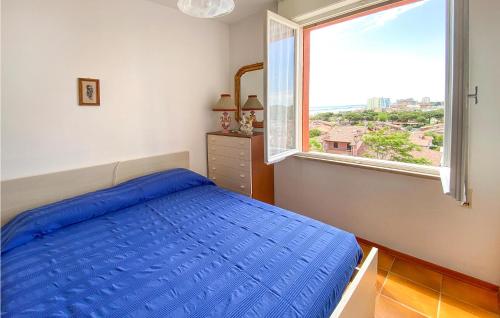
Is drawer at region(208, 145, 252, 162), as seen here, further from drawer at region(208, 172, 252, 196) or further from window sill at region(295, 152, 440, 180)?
window sill at region(295, 152, 440, 180)

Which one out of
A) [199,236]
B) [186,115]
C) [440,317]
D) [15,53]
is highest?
[15,53]

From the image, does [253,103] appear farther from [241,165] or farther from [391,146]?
[391,146]

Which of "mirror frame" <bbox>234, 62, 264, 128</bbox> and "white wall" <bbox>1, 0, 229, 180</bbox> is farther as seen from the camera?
"mirror frame" <bbox>234, 62, 264, 128</bbox>

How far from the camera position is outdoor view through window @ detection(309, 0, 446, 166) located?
198 centimetres

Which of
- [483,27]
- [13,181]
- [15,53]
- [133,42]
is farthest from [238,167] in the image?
[483,27]

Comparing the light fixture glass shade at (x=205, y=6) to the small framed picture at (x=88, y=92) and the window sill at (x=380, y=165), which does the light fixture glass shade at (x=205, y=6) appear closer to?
the small framed picture at (x=88, y=92)

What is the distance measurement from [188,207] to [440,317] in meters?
1.86

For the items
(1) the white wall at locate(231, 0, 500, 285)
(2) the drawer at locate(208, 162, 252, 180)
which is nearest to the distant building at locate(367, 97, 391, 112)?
(1) the white wall at locate(231, 0, 500, 285)

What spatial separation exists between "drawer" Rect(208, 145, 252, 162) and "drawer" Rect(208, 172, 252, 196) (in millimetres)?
227

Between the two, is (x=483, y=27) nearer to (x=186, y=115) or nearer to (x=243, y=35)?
(x=243, y=35)

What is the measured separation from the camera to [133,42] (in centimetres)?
248

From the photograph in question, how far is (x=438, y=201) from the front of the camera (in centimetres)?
197

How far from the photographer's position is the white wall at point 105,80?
1.91 m

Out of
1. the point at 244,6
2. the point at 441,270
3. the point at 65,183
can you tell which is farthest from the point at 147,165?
the point at 441,270
